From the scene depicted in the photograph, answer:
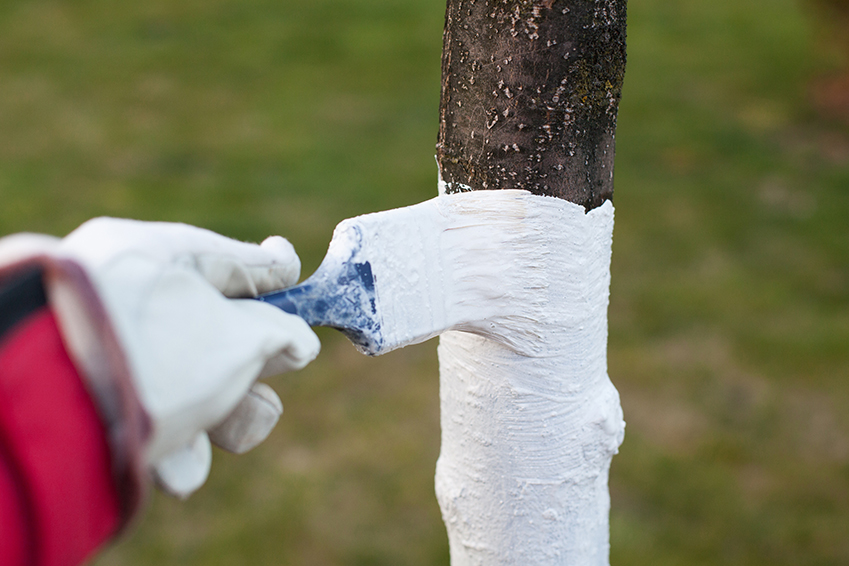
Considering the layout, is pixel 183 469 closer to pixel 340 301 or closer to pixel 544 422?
pixel 340 301

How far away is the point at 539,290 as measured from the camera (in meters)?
0.96

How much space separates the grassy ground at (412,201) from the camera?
247 cm

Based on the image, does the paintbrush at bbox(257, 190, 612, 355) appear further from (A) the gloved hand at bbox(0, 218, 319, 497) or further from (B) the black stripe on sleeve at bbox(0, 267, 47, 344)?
(B) the black stripe on sleeve at bbox(0, 267, 47, 344)

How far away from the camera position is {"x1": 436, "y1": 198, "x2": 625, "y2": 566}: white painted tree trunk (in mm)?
991

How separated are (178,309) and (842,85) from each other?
5351 millimetres

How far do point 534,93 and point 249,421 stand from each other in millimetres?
513

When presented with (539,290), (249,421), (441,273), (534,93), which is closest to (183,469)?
(249,421)

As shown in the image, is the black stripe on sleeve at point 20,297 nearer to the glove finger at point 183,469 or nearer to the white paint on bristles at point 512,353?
the glove finger at point 183,469

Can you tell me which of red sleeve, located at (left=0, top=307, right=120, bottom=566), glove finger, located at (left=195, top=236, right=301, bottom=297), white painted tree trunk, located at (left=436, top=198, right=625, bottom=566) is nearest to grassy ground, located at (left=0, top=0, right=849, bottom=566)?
white painted tree trunk, located at (left=436, top=198, right=625, bottom=566)

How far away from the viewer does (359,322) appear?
86 cm

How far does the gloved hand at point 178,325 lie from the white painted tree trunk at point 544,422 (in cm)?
34

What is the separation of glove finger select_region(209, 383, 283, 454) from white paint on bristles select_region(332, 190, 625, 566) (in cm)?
Result: 16

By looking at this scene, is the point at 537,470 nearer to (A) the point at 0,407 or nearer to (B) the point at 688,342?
(A) the point at 0,407

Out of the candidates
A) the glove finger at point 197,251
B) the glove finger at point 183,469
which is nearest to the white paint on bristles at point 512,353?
the glove finger at point 197,251
